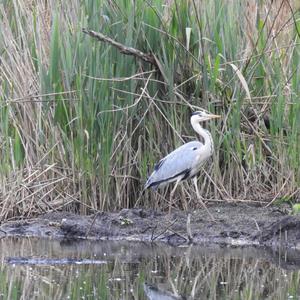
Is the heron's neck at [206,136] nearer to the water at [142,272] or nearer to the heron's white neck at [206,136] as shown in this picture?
the heron's white neck at [206,136]

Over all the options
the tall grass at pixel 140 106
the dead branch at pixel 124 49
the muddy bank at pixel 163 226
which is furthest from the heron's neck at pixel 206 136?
the dead branch at pixel 124 49

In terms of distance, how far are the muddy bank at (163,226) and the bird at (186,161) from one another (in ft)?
0.63

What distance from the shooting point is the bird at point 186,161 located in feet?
29.2

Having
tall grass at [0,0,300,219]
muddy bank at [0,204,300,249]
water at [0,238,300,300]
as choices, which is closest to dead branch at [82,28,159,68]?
tall grass at [0,0,300,219]

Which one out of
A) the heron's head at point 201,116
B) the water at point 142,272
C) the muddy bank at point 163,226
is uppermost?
the heron's head at point 201,116

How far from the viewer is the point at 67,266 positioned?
25.1ft

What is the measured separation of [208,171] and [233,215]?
1.58ft

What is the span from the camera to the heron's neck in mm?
9016

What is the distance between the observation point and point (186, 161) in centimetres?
895

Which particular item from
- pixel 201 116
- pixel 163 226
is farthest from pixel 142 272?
pixel 201 116

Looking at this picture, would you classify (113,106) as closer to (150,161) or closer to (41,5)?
(150,161)

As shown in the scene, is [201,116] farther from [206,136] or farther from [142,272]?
[142,272]

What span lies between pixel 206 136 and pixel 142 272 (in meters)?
1.97

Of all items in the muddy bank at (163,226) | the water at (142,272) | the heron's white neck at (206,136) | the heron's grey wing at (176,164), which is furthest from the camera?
the heron's white neck at (206,136)
